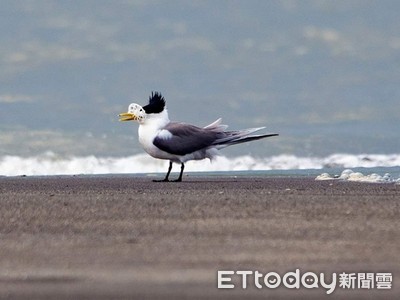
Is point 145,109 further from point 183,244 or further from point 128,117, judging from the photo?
point 183,244

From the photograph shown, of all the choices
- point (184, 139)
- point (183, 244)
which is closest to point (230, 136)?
point (184, 139)

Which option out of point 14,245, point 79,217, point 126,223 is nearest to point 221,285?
point 14,245

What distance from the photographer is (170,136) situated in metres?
11.0

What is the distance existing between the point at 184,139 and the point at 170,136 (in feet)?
0.70

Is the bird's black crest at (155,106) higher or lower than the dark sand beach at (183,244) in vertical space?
higher

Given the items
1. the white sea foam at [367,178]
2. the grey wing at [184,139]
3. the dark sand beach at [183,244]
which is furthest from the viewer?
the grey wing at [184,139]

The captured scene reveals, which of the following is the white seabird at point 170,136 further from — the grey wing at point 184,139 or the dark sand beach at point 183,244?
the dark sand beach at point 183,244

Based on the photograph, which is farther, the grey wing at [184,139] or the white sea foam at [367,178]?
the grey wing at [184,139]

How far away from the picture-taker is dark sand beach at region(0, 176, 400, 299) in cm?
317

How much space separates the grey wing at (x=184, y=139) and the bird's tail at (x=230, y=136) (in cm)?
11

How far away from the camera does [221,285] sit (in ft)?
10.3

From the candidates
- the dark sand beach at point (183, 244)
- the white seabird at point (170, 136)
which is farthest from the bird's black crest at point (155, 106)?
the dark sand beach at point (183, 244)

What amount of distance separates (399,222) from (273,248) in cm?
119

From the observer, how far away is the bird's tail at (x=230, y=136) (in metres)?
11.6
